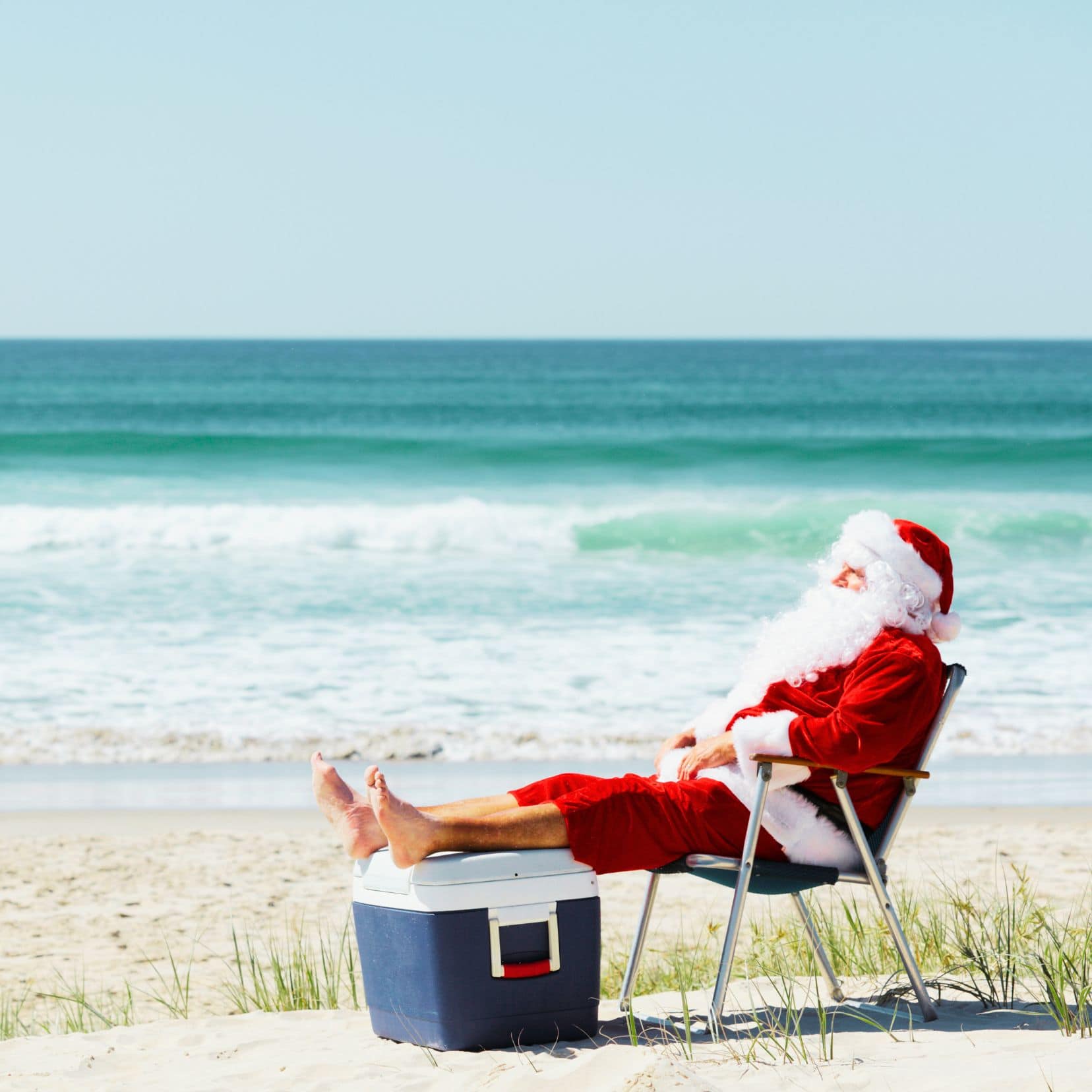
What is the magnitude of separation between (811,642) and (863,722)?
33cm

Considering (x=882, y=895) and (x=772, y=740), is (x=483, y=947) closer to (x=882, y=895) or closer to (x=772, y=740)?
(x=772, y=740)

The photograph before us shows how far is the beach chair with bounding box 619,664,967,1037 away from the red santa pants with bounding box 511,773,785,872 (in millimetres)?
56

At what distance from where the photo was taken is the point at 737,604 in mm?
12547

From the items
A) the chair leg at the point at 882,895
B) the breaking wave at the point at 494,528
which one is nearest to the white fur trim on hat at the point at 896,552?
the chair leg at the point at 882,895

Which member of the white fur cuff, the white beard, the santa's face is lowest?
the white fur cuff

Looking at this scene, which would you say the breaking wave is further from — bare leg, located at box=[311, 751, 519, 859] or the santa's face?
bare leg, located at box=[311, 751, 519, 859]

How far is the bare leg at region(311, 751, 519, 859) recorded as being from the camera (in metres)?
3.28

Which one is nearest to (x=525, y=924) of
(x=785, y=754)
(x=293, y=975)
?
(x=785, y=754)

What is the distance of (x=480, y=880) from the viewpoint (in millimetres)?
3057

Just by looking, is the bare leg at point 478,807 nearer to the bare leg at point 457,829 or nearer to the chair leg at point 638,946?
the bare leg at point 457,829

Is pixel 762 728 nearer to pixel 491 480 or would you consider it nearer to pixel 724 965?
pixel 724 965

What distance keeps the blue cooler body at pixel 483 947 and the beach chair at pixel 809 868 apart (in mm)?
269

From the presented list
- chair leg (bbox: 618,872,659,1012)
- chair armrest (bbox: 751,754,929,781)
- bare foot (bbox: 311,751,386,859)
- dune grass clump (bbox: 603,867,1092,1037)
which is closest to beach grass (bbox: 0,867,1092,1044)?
dune grass clump (bbox: 603,867,1092,1037)

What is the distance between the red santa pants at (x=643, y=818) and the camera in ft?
10.4
